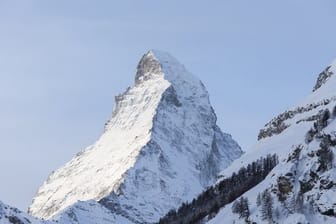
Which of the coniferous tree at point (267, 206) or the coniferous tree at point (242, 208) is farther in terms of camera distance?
the coniferous tree at point (242, 208)

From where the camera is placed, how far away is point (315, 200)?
136875mm

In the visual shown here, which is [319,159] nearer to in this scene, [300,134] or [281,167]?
[281,167]

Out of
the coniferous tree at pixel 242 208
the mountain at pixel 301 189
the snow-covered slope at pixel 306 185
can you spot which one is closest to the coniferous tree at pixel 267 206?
the mountain at pixel 301 189

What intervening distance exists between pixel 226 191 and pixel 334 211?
64.7 meters

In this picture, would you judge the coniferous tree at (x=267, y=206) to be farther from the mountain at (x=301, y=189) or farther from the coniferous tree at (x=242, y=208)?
the coniferous tree at (x=242, y=208)

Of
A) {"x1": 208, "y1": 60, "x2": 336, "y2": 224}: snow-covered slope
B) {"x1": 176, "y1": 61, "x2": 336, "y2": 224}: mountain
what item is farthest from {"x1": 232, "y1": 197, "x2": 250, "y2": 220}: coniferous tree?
{"x1": 208, "y1": 60, "x2": 336, "y2": 224}: snow-covered slope

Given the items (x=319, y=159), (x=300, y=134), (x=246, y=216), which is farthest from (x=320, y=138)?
(x=300, y=134)

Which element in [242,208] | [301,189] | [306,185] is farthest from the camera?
[242,208]

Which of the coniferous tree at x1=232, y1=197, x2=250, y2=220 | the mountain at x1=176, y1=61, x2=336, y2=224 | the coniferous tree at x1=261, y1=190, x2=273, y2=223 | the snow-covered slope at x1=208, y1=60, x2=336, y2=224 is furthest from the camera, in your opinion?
the coniferous tree at x1=232, y1=197, x2=250, y2=220

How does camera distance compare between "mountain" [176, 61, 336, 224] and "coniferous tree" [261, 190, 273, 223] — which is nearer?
"mountain" [176, 61, 336, 224]

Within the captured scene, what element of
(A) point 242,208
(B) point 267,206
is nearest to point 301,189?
(B) point 267,206

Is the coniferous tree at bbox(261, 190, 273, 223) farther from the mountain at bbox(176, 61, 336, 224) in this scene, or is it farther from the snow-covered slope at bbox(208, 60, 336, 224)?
the snow-covered slope at bbox(208, 60, 336, 224)

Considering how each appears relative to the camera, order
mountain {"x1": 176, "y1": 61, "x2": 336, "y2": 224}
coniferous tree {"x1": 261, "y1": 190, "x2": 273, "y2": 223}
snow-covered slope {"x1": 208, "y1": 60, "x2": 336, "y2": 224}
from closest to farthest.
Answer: snow-covered slope {"x1": 208, "y1": 60, "x2": 336, "y2": 224}
mountain {"x1": 176, "y1": 61, "x2": 336, "y2": 224}
coniferous tree {"x1": 261, "y1": 190, "x2": 273, "y2": 223}

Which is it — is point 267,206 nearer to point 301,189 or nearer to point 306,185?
point 301,189
